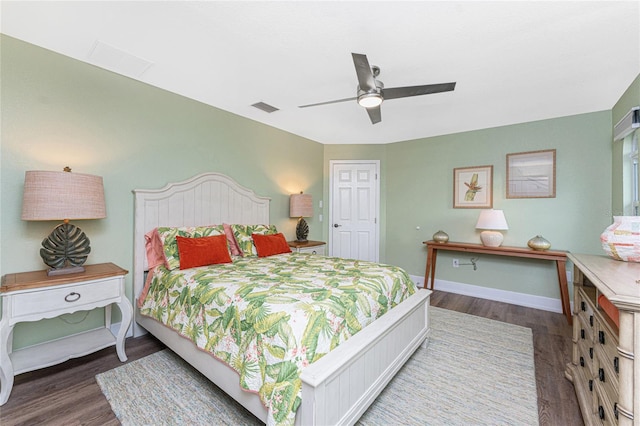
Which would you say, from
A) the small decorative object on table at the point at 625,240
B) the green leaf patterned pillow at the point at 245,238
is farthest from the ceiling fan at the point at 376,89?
the green leaf patterned pillow at the point at 245,238

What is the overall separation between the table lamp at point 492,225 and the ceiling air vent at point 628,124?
1.39m

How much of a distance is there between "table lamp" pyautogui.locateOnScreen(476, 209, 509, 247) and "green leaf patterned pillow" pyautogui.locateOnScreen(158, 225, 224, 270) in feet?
11.4

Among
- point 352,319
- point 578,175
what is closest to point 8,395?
point 352,319

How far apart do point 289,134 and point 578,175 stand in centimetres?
403

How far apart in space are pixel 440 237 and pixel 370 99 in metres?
2.78

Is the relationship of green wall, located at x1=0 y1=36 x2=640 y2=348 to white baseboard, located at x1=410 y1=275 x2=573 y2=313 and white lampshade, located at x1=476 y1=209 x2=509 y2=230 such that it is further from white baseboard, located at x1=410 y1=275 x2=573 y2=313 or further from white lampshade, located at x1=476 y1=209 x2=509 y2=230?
white lampshade, located at x1=476 y1=209 x2=509 y2=230

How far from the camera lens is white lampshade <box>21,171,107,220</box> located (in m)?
1.92

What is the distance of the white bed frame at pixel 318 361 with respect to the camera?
1350mm

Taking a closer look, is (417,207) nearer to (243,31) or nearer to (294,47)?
(294,47)

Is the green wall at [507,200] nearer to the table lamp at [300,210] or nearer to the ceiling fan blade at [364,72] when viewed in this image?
the table lamp at [300,210]

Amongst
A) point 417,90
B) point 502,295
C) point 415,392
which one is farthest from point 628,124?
point 415,392

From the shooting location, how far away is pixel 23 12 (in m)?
1.86


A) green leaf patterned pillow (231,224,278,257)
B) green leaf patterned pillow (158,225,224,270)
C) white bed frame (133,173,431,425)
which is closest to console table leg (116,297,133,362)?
white bed frame (133,173,431,425)

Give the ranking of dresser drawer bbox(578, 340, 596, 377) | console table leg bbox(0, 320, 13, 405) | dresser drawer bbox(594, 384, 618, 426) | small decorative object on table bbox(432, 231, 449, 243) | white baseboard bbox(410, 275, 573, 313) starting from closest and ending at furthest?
dresser drawer bbox(594, 384, 618, 426) → dresser drawer bbox(578, 340, 596, 377) → console table leg bbox(0, 320, 13, 405) → white baseboard bbox(410, 275, 573, 313) → small decorative object on table bbox(432, 231, 449, 243)
